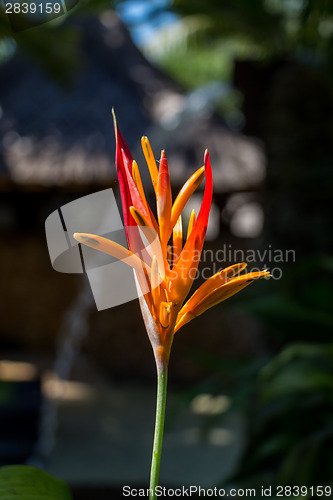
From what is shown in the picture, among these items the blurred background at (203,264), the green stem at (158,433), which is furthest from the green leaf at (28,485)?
the blurred background at (203,264)

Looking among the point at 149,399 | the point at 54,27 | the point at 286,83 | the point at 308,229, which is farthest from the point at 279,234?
the point at 149,399

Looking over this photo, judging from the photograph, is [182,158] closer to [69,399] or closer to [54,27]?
[69,399]

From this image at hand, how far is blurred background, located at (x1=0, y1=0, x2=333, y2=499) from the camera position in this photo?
1.39m

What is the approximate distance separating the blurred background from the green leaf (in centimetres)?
20

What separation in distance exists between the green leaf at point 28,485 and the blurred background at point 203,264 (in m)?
0.20

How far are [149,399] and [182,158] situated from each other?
5.57ft

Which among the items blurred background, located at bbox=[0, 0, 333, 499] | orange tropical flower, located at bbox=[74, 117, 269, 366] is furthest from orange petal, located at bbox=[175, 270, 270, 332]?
blurred background, located at bbox=[0, 0, 333, 499]

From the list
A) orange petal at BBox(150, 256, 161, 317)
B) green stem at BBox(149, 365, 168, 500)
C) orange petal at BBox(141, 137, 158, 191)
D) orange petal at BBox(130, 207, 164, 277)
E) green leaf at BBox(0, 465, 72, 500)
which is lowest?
green leaf at BBox(0, 465, 72, 500)

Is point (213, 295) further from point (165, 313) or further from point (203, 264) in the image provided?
point (203, 264)

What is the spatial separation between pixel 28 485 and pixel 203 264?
315 cm

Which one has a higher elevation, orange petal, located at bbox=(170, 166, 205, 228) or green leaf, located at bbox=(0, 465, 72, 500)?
orange petal, located at bbox=(170, 166, 205, 228)

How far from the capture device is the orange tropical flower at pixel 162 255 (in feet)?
0.67

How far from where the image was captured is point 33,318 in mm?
4113

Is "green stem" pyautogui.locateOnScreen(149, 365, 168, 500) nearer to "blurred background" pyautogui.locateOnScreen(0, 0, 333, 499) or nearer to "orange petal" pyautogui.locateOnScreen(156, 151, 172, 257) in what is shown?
"orange petal" pyautogui.locateOnScreen(156, 151, 172, 257)
